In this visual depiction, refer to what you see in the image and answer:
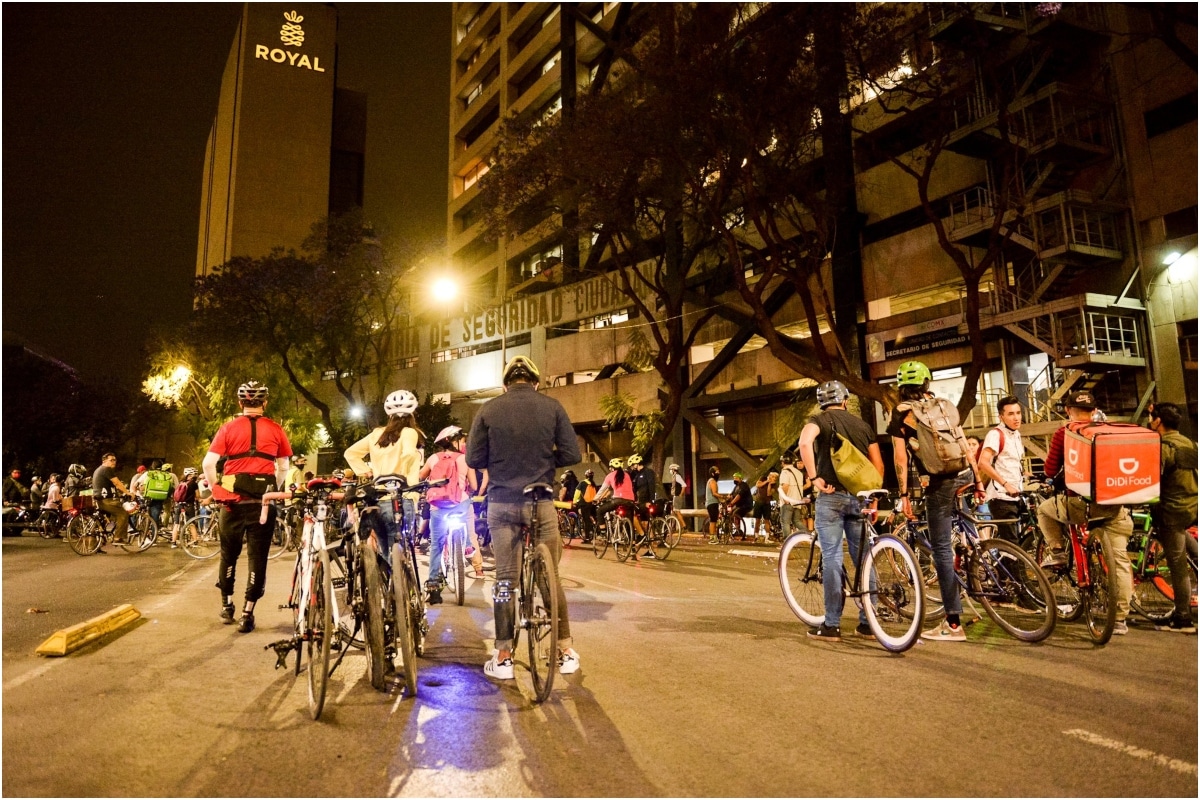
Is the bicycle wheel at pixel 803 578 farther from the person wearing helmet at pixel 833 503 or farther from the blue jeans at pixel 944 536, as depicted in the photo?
the blue jeans at pixel 944 536

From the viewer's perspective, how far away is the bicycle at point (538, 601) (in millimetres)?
4230

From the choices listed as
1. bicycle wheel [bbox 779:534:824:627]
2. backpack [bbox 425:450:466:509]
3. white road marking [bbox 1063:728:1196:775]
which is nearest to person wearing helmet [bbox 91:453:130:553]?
backpack [bbox 425:450:466:509]

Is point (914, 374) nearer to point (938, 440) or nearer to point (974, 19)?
point (938, 440)

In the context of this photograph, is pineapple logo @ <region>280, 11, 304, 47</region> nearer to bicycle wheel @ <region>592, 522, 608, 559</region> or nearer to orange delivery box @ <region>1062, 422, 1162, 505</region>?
bicycle wheel @ <region>592, 522, 608, 559</region>

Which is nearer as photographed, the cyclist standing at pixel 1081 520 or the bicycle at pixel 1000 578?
the bicycle at pixel 1000 578

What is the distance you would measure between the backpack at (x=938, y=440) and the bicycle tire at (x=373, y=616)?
416 cm

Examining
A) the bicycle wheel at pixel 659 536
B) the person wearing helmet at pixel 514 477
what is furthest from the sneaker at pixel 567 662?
the bicycle wheel at pixel 659 536

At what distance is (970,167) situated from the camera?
21.5 meters

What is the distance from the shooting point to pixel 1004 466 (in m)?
7.32

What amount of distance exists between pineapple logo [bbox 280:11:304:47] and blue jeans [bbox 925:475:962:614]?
82.6m

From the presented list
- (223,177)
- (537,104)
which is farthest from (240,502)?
(223,177)

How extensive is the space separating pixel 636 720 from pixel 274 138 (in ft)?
245

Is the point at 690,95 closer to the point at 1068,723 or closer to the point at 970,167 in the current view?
the point at 970,167

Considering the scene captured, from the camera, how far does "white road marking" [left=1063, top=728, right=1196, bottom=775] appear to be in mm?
3162
